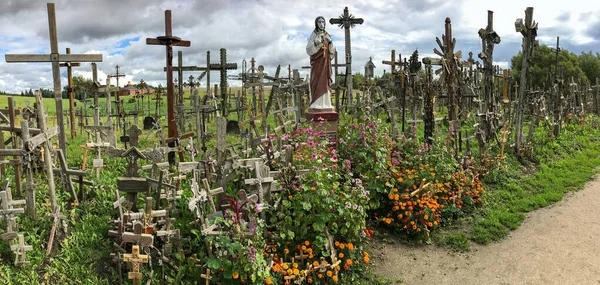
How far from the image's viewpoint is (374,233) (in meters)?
7.32

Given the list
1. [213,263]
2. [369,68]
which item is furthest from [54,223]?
[369,68]

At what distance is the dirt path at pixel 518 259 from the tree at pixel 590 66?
41.2m

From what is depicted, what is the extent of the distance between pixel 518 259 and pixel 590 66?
44130 millimetres

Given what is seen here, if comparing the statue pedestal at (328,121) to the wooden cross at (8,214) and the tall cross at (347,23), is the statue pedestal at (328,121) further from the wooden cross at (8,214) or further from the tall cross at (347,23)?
the tall cross at (347,23)

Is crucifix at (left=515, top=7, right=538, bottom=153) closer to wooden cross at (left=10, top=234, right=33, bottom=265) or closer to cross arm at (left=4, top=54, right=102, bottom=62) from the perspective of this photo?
cross arm at (left=4, top=54, right=102, bottom=62)

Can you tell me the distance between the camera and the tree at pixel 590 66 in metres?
41.4

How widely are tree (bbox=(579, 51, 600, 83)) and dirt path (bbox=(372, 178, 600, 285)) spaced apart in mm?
41184

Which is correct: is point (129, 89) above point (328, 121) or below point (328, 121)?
above

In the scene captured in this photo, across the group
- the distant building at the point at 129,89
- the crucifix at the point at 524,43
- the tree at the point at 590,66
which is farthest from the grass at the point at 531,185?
the tree at the point at 590,66

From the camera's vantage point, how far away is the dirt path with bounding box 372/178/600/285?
6160 mm

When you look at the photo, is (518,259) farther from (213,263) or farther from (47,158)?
(47,158)

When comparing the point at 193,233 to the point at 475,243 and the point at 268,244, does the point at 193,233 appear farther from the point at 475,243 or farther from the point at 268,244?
the point at 475,243

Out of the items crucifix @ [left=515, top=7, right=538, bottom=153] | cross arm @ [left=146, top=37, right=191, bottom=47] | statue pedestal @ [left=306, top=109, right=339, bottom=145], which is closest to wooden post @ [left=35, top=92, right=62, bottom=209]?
cross arm @ [left=146, top=37, right=191, bottom=47]

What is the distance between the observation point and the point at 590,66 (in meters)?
42.0
